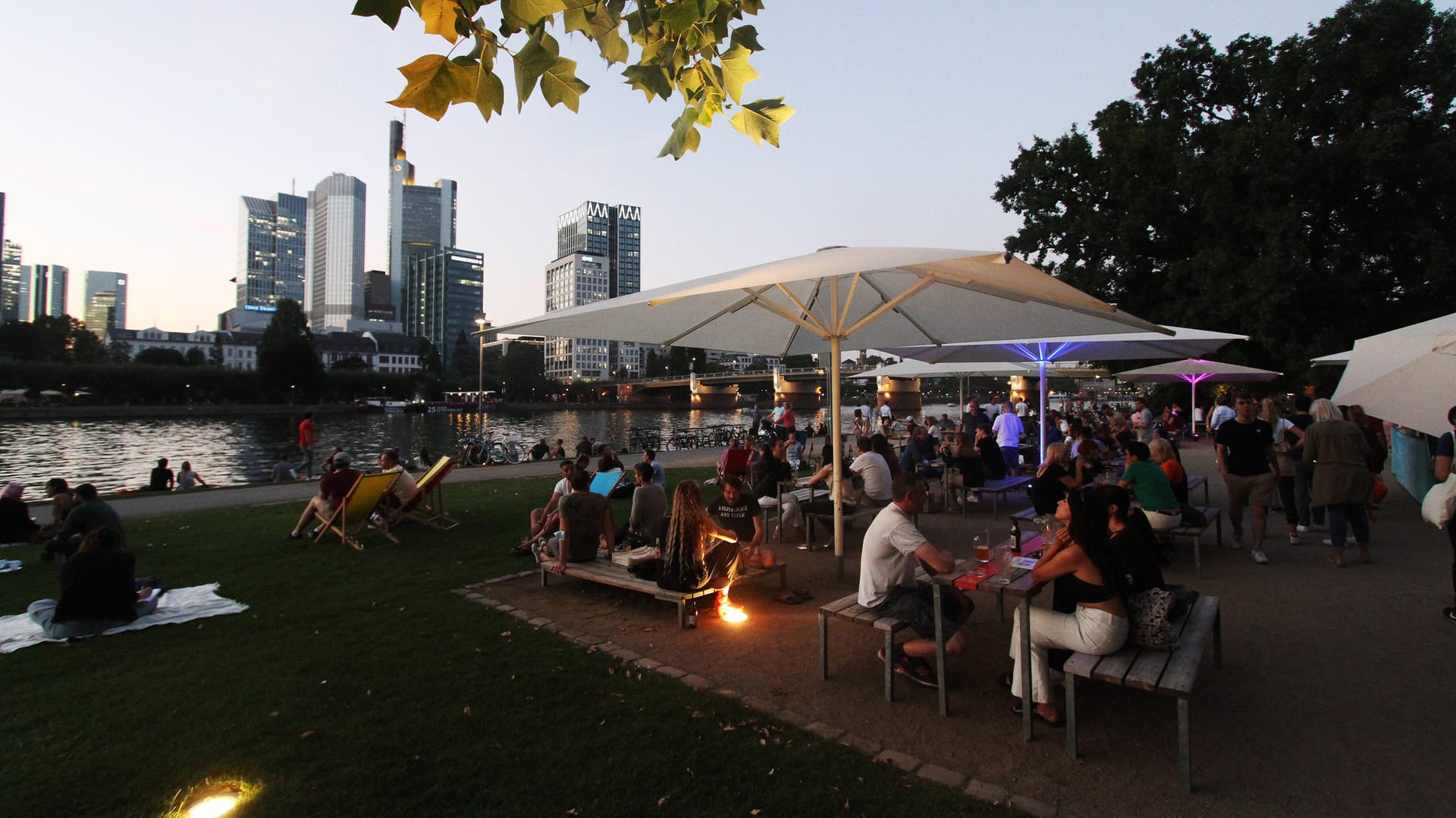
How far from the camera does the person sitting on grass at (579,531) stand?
19.1ft

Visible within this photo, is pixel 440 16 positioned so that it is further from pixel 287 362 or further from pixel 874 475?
pixel 287 362

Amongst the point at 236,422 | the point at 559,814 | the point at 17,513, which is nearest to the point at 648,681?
the point at 559,814

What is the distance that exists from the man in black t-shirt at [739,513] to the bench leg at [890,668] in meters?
2.28

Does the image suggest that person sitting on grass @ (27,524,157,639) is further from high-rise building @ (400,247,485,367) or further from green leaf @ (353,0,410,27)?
high-rise building @ (400,247,485,367)

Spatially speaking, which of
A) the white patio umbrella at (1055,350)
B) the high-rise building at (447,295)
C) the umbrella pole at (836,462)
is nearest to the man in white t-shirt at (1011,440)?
the white patio umbrella at (1055,350)

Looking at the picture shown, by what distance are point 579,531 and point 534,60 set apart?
14.3 ft

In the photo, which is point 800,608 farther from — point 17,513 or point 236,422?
point 236,422

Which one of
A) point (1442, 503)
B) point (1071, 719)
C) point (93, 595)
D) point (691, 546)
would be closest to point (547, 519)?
point (691, 546)

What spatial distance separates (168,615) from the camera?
5246mm

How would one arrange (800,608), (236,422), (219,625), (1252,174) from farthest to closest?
(236,422), (1252,174), (800,608), (219,625)

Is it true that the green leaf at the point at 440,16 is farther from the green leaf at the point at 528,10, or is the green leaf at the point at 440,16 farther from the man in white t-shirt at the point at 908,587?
the man in white t-shirt at the point at 908,587

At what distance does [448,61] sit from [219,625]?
16.2 feet

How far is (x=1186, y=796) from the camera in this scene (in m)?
2.81

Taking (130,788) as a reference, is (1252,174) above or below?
above
